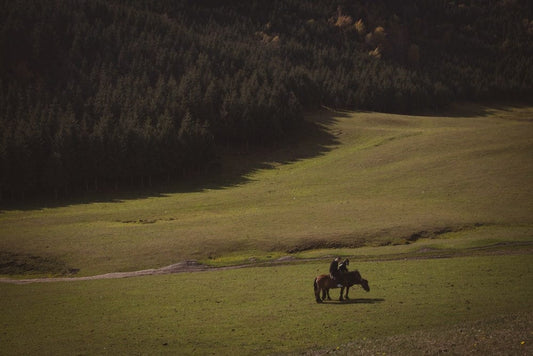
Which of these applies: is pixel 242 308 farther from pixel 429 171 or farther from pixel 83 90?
pixel 83 90

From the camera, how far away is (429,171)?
82.5 meters

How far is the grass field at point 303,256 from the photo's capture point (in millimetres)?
26359

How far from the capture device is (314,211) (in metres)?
66.4

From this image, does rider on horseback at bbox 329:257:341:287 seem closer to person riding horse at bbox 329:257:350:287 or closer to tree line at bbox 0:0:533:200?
person riding horse at bbox 329:257:350:287

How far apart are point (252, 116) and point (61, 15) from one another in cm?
9820

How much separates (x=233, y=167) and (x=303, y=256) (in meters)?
69.2

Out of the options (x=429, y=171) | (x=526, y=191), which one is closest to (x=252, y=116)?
(x=429, y=171)

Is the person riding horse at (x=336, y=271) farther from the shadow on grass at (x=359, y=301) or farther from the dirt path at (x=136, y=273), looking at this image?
the dirt path at (x=136, y=273)

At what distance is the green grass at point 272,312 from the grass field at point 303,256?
0.46 feet

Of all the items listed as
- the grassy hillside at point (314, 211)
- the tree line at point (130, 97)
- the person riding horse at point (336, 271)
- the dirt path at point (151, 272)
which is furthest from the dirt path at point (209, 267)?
the tree line at point (130, 97)

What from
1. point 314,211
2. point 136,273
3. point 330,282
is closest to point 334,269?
point 330,282

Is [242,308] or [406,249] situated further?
[406,249]

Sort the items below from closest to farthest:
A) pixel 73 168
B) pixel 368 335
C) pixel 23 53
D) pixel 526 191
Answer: pixel 368 335 < pixel 526 191 < pixel 73 168 < pixel 23 53

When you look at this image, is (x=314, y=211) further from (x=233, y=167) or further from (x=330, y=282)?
(x=233, y=167)
